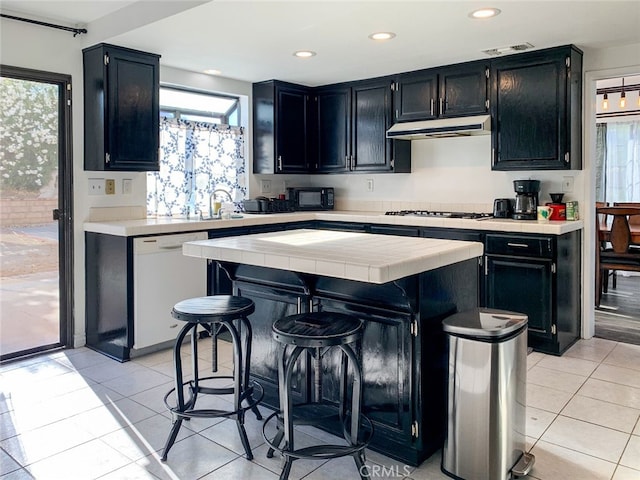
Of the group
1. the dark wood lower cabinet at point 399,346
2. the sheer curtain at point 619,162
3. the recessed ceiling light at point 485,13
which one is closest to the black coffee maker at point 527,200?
the recessed ceiling light at point 485,13

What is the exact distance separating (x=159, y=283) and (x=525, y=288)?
104 inches

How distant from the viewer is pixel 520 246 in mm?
3797

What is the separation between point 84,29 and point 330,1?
79.9 inches

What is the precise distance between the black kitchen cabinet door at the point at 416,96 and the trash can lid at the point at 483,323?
2.65 m

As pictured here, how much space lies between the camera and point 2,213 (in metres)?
3.54

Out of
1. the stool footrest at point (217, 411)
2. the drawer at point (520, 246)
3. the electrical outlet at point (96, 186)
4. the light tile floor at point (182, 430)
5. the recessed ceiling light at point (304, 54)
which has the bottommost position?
the light tile floor at point (182, 430)

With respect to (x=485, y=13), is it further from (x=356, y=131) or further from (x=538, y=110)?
(x=356, y=131)

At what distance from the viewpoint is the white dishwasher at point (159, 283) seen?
362cm

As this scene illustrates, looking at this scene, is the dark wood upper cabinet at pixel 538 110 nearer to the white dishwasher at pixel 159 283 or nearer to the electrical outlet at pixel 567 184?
the electrical outlet at pixel 567 184

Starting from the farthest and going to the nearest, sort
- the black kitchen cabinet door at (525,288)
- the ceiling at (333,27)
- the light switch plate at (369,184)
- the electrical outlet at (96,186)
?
the light switch plate at (369,184) → the electrical outlet at (96,186) → the black kitchen cabinet door at (525,288) → the ceiling at (333,27)

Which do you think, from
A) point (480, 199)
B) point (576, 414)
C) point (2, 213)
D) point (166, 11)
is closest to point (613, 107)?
point (480, 199)

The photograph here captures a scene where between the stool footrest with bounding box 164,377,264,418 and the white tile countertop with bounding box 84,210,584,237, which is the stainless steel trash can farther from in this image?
the white tile countertop with bounding box 84,210,584,237

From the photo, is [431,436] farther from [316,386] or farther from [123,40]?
[123,40]

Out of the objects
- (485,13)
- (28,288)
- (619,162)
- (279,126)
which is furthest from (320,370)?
(619,162)
